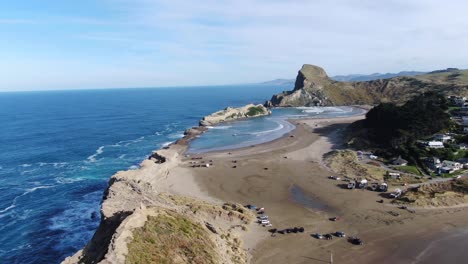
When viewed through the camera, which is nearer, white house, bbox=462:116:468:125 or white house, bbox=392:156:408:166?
white house, bbox=392:156:408:166

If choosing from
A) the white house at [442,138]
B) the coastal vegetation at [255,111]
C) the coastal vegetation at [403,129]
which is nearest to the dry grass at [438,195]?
the coastal vegetation at [403,129]

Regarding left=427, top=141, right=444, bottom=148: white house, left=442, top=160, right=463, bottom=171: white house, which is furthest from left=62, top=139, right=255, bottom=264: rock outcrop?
left=427, top=141, right=444, bottom=148: white house

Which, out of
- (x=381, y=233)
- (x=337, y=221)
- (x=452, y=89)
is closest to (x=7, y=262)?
(x=337, y=221)

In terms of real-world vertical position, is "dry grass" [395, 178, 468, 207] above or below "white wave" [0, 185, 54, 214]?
above

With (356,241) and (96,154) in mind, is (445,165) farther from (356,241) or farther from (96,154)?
(96,154)

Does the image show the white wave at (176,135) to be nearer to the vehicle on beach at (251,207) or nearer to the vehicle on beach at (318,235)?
the vehicle on beach at (251,207)

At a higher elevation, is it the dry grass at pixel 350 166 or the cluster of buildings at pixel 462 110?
the cluster of buildings at pixel 462 110

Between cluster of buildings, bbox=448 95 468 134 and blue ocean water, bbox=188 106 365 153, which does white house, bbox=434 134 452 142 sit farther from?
blue ocean water, bbox=188 106 365 153
